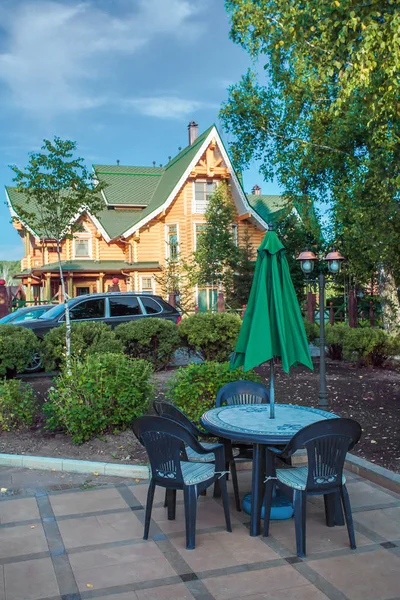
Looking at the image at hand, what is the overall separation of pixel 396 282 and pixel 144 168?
69.8 feet

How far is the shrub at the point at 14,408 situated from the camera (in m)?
7.66

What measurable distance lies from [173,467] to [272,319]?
5.11 feet

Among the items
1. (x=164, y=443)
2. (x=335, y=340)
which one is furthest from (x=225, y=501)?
(x=335, y=340)

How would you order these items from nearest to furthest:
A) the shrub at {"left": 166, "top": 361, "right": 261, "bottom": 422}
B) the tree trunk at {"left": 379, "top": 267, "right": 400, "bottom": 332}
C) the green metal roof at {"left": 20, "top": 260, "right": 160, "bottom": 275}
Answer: the shrub at {"left": 166, "top": 361, "right": 261, "bottom": 422}, the tree trunk at {"left": 379, "top": 267, "right": 400, "bottom": 332}, the green metal roof at {"left": 20, "top": 260, "right": 160, "bottom": 275}

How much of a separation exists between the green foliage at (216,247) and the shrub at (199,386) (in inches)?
780

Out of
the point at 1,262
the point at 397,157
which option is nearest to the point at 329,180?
the point at 397,157

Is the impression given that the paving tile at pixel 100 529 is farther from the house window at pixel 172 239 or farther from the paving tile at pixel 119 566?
the house window at pixel 172 239

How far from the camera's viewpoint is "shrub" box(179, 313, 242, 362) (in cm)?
1277

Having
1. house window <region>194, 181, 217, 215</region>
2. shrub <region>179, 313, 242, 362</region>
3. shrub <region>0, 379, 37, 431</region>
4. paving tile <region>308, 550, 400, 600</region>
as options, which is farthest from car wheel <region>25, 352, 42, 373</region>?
house window <region>194, 181, 217, 215</region>

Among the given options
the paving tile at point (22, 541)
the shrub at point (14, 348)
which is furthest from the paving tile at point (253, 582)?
the shrub at point (14, 348)

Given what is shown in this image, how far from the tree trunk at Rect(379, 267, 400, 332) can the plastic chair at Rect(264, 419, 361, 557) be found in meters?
13.0

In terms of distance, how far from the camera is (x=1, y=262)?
4889 inches

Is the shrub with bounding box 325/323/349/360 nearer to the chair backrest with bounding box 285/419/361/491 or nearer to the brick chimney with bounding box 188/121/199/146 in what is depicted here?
the chair backrest with bounding box 285/419/361/491

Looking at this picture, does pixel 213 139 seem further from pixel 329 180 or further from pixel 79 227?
pixel 79 227
